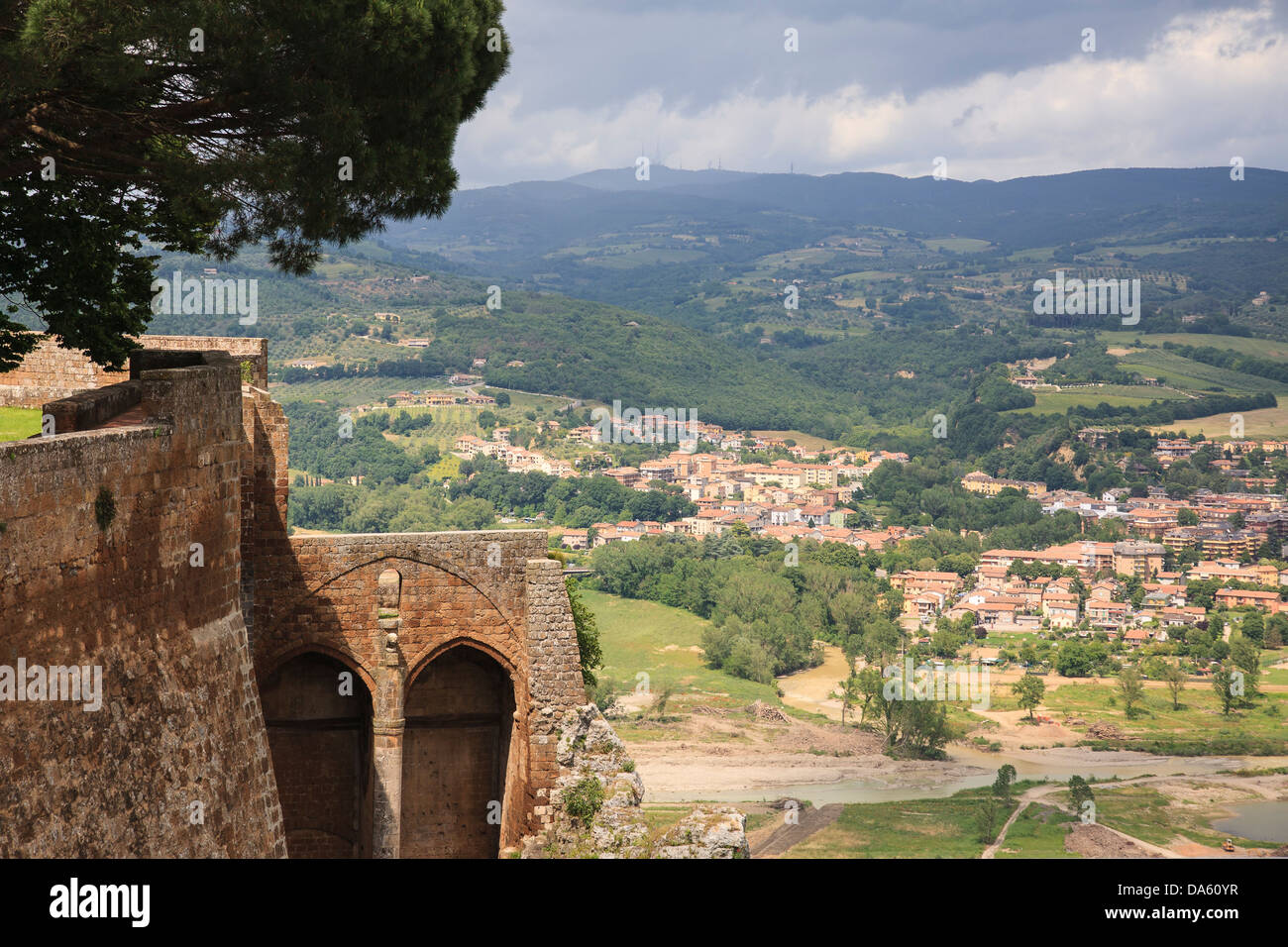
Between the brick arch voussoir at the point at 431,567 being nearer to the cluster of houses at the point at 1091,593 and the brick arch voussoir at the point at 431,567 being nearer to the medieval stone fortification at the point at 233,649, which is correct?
the medieval stone fortification at the point at 233,649

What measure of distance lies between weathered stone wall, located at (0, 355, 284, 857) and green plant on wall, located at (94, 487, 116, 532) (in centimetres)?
2

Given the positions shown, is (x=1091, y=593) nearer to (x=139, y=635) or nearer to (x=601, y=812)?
(x=601, y=812)

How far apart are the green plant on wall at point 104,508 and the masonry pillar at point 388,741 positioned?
613 centimetres

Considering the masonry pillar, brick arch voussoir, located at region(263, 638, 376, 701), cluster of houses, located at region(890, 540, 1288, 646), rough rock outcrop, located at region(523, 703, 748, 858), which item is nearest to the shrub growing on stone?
rough rock outcrop, located at region(523, 703, 748, 858)

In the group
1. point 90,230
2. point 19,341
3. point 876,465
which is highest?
point 90,230

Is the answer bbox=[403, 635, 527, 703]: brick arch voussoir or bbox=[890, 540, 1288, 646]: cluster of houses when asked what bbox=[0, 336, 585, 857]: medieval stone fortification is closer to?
bbox=[403, 635, 527, 703]: brick arch voussoir

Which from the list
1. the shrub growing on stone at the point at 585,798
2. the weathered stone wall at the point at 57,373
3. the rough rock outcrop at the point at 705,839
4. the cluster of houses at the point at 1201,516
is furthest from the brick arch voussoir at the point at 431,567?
the cluster of houses at the point at 1201,516

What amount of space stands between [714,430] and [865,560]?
55447 mm

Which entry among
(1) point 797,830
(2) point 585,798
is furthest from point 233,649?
(1) point 797,830

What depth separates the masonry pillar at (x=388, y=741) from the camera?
1427cm

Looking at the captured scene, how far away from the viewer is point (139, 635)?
8680mm

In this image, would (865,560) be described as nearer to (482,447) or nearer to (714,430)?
(482,447)
